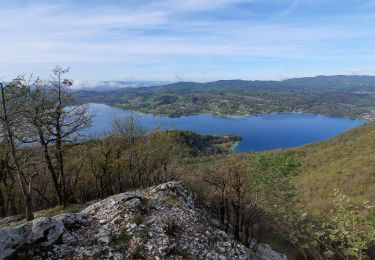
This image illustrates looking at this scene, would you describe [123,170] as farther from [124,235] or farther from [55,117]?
[124,235]

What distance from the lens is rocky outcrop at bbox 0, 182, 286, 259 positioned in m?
14.1

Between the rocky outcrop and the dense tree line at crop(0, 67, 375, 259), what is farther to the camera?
the dense tree line at crop(0, 67, 375, 259)

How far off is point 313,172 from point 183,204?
42.7 metres

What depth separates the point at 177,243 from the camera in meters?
15.5

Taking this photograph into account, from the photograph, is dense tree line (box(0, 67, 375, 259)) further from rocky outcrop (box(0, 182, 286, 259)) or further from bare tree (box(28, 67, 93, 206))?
rocky outcrop (box(0, 182, 286, 259))

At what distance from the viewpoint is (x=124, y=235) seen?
15320mm

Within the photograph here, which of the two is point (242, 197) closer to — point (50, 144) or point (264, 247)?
point (264, 247)

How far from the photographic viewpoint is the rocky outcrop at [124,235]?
14086mm

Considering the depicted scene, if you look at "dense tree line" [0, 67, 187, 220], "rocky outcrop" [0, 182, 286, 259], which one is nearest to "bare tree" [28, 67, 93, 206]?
"dense tree line" [0, 67, 187, 220]

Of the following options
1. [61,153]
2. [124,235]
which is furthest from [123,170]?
[124,235]

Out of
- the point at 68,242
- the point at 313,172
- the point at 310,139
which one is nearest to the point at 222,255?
the point at 68,242

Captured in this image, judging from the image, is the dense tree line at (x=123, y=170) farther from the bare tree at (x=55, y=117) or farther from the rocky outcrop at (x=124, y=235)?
the rocky outcrop at (x=124, y=235)

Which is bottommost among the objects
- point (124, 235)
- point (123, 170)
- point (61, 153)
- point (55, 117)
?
point (123, 170)

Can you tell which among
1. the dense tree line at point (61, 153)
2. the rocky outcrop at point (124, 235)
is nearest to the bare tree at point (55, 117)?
the dense tree line at point (61, 153)
